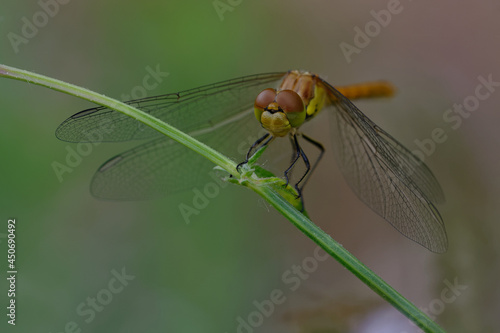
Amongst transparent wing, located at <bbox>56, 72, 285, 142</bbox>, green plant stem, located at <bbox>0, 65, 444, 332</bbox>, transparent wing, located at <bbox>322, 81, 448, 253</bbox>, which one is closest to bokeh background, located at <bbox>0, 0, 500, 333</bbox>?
transparent wing, located at <bbox>322, 81, 448, 253</bbox>

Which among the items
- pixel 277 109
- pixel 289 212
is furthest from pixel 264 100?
pixel 289 212

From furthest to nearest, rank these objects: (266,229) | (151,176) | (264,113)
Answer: (266,229)
(151,176)
(264,113)

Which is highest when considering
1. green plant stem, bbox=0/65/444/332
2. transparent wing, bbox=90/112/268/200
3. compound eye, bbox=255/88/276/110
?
transparent wing, bbox=90/112/268/200

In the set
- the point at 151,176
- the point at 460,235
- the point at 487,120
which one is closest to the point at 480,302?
the point at 460,235

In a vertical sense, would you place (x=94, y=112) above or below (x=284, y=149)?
above

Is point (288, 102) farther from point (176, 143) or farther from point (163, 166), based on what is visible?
point (163, 166)

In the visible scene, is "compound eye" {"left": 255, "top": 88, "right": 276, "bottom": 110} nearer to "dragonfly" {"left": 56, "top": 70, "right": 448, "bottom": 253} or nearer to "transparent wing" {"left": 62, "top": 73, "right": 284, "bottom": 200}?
"dragonfly" {"left": 56, "top": 70, "right": 448, "bottom": 253}

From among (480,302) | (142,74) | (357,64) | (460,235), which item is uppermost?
(142,74)

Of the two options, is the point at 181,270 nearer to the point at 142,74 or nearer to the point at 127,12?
the point at 142,74
